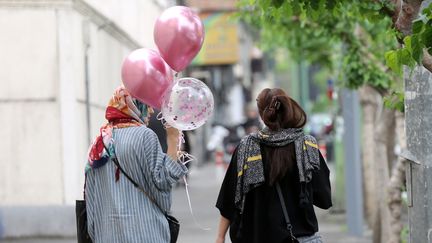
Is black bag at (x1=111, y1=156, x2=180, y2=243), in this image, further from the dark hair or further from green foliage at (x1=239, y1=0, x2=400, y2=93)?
green foliage at (x1=239, y1=0, x2=400, y2=93)

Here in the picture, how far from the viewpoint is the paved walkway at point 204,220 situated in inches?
514

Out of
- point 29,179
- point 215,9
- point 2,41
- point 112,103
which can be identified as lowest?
point 29,179

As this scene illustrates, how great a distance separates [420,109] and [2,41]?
277 inches

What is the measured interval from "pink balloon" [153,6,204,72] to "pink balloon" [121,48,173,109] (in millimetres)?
71

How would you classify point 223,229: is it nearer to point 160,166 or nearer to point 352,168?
point 160,166

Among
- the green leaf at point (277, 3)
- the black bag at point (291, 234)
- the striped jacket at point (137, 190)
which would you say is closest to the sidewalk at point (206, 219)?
the green leaf at point (277, 3)

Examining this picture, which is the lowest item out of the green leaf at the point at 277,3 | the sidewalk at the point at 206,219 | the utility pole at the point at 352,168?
the sidewalk at the point at 206,219

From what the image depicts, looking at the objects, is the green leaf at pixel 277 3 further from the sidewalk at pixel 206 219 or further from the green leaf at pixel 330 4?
the sidewalk at pixel 206 219

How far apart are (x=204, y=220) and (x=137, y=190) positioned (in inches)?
407

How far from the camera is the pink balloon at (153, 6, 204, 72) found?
5605mm

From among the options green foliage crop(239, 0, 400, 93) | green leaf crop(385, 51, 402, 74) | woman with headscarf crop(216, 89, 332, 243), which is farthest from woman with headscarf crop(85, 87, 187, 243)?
Answer: green foliage crop(239, 0, 400, 93)

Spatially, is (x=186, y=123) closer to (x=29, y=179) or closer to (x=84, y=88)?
(x=29, y=179)

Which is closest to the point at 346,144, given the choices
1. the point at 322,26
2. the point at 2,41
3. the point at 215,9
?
the point at 322,26

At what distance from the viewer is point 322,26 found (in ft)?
39.7
